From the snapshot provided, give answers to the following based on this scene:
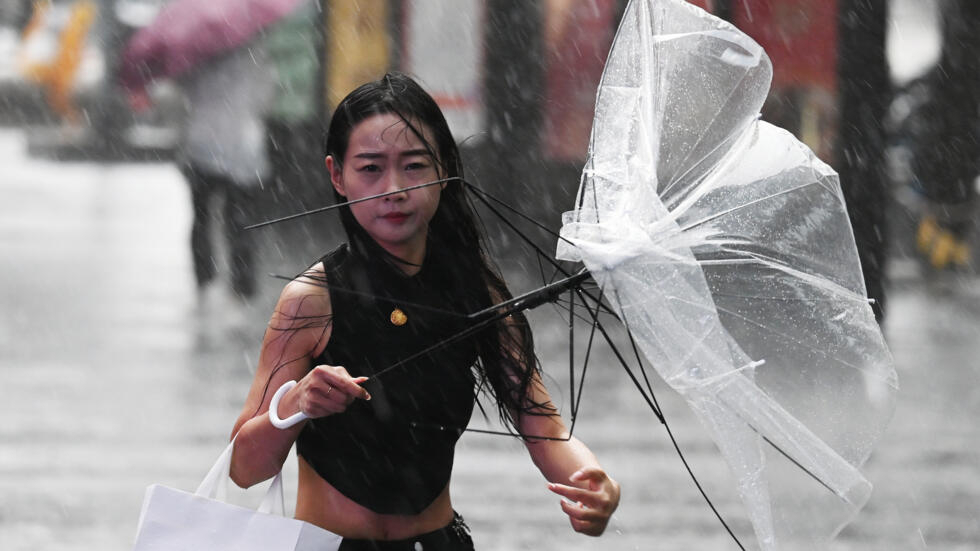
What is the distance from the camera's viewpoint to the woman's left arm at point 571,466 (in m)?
2.53

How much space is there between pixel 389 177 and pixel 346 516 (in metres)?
0.59

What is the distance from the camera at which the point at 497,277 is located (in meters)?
2.87

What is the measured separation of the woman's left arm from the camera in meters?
2.53

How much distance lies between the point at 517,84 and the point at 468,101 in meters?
0.49

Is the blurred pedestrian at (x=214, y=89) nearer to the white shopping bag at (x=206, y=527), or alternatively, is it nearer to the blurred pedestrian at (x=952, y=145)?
the blurred pedestrian at (x=952, y=145)

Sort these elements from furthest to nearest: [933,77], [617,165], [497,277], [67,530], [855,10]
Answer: [933,77]
[855,10]
[67,530]
[497,277]
[617,165]

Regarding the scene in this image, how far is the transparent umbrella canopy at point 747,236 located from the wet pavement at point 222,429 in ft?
10.4

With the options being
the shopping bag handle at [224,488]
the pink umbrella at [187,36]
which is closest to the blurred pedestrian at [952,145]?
the pink umbrella at [187,36]

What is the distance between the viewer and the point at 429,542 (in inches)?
109

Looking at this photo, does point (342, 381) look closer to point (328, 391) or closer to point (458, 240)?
point (328, 391)

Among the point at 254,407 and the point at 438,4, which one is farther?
the point at 438,4

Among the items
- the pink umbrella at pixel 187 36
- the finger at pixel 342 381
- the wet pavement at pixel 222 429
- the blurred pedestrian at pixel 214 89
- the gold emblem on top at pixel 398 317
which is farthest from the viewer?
the blurred pedestrian at pixel 214 89

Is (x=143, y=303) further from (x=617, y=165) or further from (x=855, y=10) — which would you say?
(x=617, y=165)

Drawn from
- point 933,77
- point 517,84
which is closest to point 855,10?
point 517,84
